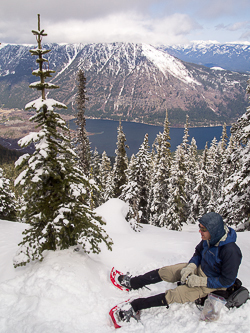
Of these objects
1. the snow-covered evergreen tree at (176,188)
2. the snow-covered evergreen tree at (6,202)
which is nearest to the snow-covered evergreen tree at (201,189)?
the snow-covered evergreen tree at (176,188)

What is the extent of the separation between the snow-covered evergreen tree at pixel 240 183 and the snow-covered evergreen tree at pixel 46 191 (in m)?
9.04

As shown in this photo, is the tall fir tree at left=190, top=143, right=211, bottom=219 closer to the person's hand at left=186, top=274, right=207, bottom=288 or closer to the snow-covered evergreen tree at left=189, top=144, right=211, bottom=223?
the snow-covered evergreen tree at left=189, top=144, right=211, bottom=223

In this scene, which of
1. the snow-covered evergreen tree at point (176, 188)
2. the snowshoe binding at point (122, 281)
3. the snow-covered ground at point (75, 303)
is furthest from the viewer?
the snow-covered evergreen tree at point (176, 188)

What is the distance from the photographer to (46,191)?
5805 millimetres

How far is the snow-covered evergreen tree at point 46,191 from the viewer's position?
17.8ft

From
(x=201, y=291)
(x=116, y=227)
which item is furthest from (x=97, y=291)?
(x=116, y=227)

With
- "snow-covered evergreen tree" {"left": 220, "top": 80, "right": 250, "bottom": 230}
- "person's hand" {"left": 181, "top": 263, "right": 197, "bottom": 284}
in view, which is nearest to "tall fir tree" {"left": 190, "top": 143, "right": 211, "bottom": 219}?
"snow-covered evergreen tree" {"left": 220, "top": 80, "right": 250, "bottom": 230}

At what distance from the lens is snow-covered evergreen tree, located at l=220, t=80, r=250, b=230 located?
443 inches

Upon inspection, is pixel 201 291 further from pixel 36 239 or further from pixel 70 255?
pixel 36 239

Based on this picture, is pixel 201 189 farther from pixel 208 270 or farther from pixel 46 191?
pixel 46 191

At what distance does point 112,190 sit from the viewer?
115ft

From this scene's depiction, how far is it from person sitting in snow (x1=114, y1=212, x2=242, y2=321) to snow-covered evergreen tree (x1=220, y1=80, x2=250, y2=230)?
26.0 ft

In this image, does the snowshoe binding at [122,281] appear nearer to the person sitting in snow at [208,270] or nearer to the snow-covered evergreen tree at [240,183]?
the person sitting in snow at [208,270]

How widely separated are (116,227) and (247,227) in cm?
881
